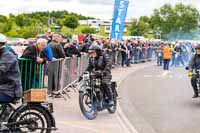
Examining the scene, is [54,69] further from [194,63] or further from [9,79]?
[9,79]

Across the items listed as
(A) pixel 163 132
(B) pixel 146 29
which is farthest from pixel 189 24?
(A) pixel 163 132

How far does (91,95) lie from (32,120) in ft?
11.2

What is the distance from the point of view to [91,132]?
9.91 metres

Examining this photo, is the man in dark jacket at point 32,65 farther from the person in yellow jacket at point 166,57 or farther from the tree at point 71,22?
the tree at point 71,22

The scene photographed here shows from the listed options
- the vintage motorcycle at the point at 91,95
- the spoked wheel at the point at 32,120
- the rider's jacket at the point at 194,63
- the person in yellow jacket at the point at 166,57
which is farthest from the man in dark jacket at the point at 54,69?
the person in yellow jacket at the point at 166,57

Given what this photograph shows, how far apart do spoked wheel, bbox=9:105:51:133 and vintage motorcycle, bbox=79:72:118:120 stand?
2.86m

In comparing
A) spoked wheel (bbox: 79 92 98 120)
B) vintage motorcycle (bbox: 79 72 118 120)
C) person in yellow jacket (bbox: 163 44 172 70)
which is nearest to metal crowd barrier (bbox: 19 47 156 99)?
vintage motorcycle (bbox: 79 72 118 120)

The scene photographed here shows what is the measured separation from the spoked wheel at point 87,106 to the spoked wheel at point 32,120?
2866 mm

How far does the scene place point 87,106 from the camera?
11555 mm

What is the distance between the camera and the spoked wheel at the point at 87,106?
37.0ft

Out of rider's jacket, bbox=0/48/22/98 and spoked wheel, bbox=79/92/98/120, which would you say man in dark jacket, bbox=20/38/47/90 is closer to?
spoked wheel, bbox=79/92/98/120

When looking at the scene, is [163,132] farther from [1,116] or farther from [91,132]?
[1,116]

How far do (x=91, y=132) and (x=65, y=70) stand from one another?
5.95 metres

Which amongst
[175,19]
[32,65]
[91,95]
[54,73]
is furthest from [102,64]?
[175,19]
